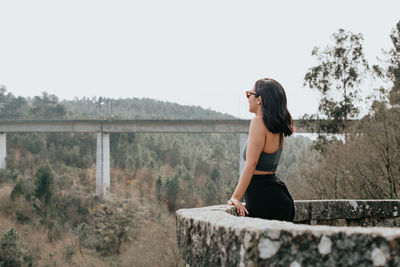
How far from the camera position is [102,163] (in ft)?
168

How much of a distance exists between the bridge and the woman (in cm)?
4075

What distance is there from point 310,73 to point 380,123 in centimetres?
1539

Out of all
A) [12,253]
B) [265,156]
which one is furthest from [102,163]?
[265,156]

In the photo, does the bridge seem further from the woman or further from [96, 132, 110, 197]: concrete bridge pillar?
the woman

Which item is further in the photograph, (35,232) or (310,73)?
(35,232)

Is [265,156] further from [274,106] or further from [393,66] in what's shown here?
[393,66]

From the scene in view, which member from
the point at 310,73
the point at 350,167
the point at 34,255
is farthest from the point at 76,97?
the point at 350,167

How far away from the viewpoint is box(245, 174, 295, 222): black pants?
2.95 metres

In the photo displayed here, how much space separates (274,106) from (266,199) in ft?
1.79

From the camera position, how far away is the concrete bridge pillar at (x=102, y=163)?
164 feet

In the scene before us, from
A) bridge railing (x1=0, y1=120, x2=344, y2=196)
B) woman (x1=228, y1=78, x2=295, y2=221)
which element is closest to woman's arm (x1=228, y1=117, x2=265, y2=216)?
woman (x1=228, y1=78, x2=295, y2=221)

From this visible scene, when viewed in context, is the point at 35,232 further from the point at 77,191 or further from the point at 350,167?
the point at 350,167

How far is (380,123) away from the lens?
19.9 meters

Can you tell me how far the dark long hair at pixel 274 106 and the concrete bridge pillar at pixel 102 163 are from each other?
4785 centimetres
